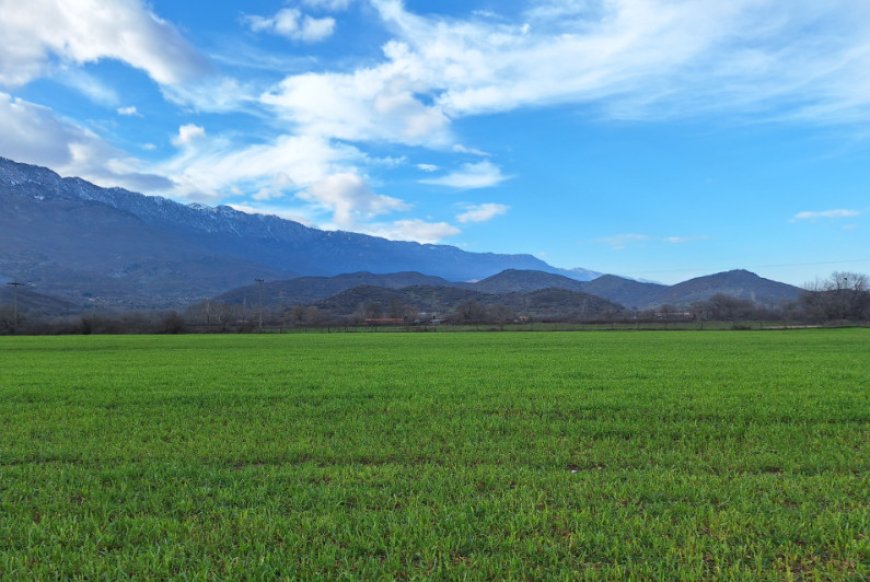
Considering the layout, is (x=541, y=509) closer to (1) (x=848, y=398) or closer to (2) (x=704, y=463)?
(2) (x=704, y=463)

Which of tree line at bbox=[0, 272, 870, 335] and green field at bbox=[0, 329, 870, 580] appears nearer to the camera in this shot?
green field at bbox=[0, 329, 870, 580]

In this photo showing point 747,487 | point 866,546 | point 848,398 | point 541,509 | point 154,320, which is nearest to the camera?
point 866,546

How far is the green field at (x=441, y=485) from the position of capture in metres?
5.50

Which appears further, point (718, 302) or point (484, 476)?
point (718, 302)

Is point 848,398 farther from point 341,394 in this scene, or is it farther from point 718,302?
point 718,302

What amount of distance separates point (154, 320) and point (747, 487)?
10381 centimetres

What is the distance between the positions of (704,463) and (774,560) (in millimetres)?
3558

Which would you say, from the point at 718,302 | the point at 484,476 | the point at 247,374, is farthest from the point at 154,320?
the point at 718,302

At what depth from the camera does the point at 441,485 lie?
303 inches

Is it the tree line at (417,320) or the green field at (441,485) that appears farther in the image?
the tree line at (417,320)

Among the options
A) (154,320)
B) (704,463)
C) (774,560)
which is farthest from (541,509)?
(154,320)

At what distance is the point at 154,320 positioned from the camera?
94.4 m

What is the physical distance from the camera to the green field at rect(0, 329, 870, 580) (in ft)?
18.0

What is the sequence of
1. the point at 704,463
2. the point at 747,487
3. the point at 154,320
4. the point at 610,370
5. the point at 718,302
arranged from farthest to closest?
the point at 718,302 → the point at 154,320 → the point at 610,370 → the point at 704,463 → the point at 747,487
